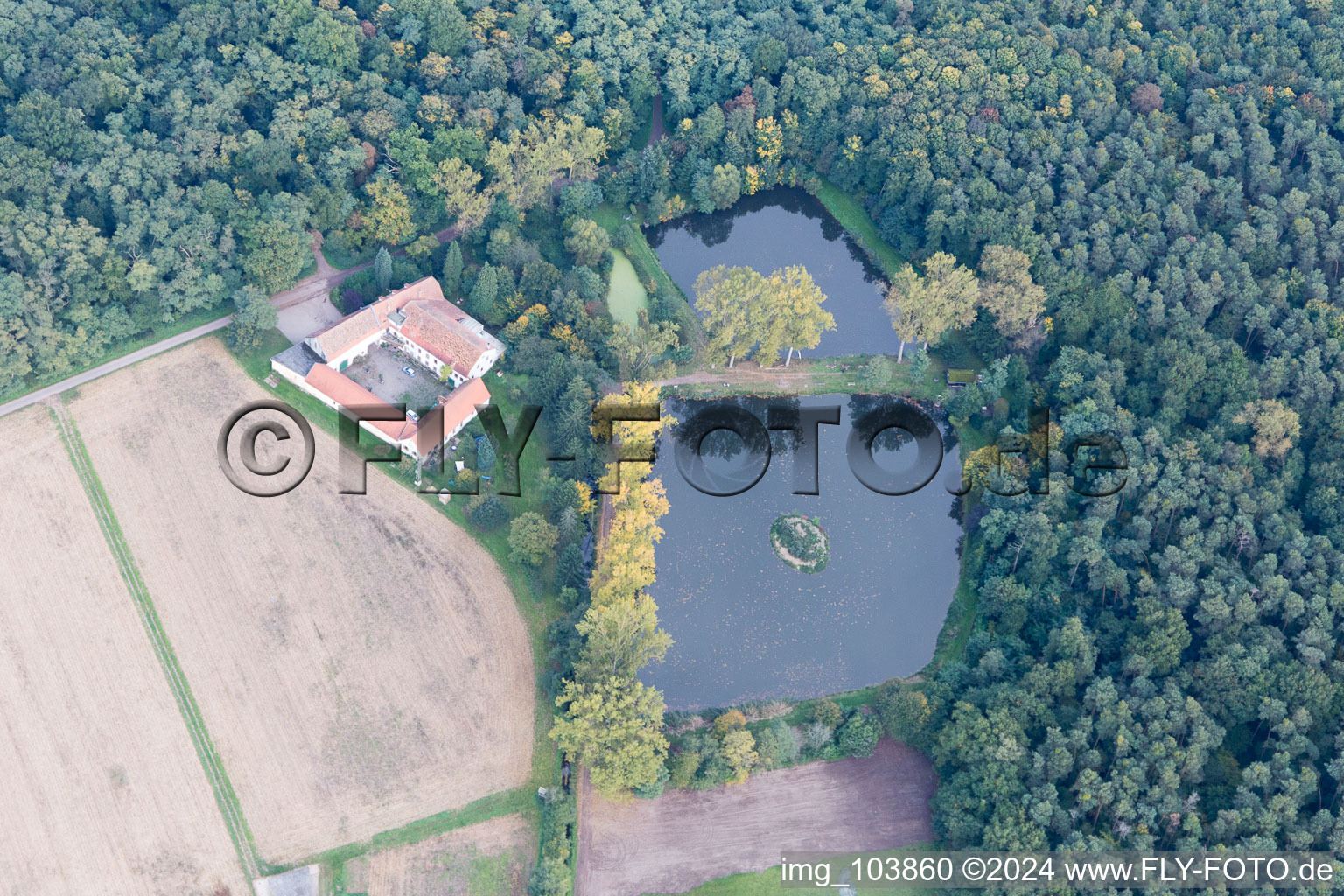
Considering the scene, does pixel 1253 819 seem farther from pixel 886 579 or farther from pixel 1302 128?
pixel 1302 128

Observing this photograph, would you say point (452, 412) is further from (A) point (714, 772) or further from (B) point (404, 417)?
(A) point (714, 772)

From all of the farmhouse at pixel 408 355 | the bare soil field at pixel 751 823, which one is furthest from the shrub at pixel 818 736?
the farmhouse at pixel 408 355

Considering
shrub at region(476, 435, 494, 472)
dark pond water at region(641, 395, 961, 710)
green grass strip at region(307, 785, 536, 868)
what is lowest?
green grass strip at region(307, 785, 536, 868)

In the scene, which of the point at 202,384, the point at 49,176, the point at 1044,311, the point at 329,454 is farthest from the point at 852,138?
the point at 49,176

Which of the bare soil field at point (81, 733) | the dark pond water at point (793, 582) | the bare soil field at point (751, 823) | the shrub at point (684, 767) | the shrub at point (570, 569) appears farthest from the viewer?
the dark pond water at point (793, 582)

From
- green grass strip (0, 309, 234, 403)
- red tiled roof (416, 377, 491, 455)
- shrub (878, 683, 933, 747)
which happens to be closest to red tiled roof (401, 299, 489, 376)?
red tiled roof (416, 377, 491, 455)

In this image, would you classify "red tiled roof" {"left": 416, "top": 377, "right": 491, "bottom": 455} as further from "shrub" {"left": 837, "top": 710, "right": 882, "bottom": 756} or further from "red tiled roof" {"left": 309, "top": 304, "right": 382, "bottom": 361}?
"shrub" {"left": 837, "top": 710, "right": 882, "bottom": 756}

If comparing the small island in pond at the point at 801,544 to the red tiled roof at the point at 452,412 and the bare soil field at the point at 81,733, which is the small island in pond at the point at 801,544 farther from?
the bare soil field at the point at 81,733
